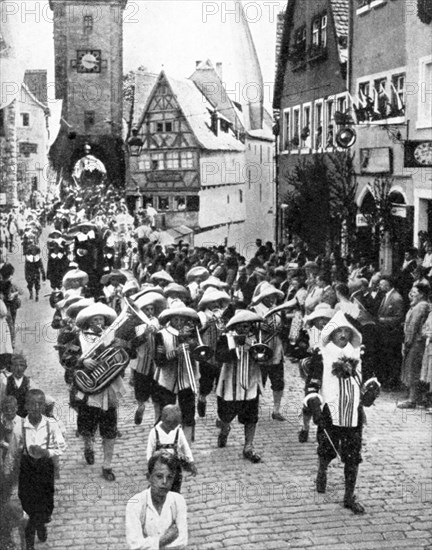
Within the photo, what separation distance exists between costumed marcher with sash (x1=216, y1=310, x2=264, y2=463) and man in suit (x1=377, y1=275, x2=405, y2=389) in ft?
7.80

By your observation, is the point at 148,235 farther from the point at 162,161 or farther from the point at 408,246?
the point at 408,246

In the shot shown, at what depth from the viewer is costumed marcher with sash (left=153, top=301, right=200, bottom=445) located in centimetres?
649

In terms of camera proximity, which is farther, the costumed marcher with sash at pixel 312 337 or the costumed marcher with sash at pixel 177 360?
the costumed marcher with sash at pixel 177 360

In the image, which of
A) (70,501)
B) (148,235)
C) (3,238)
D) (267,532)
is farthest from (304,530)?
(148,235)

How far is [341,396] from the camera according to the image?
5.79 m

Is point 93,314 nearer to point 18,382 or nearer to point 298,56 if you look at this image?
point 18,382

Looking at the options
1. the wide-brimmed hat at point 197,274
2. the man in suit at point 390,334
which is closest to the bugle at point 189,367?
the man in suit at point 390,334

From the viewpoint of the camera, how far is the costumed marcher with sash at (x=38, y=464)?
17.0 feet

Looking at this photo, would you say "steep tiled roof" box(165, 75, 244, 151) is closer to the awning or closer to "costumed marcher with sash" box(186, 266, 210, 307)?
the awning

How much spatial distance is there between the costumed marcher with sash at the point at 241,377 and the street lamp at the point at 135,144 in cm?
230

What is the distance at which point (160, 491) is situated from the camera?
421 centimetres

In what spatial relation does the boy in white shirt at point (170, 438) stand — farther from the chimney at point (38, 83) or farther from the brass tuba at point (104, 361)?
the chimney at point (38, 83)

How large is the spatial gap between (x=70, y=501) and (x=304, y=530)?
5.23 feet

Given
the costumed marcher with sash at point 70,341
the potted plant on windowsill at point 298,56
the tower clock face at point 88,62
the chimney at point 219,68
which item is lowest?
the costumed marcher with sash at point 70,341
